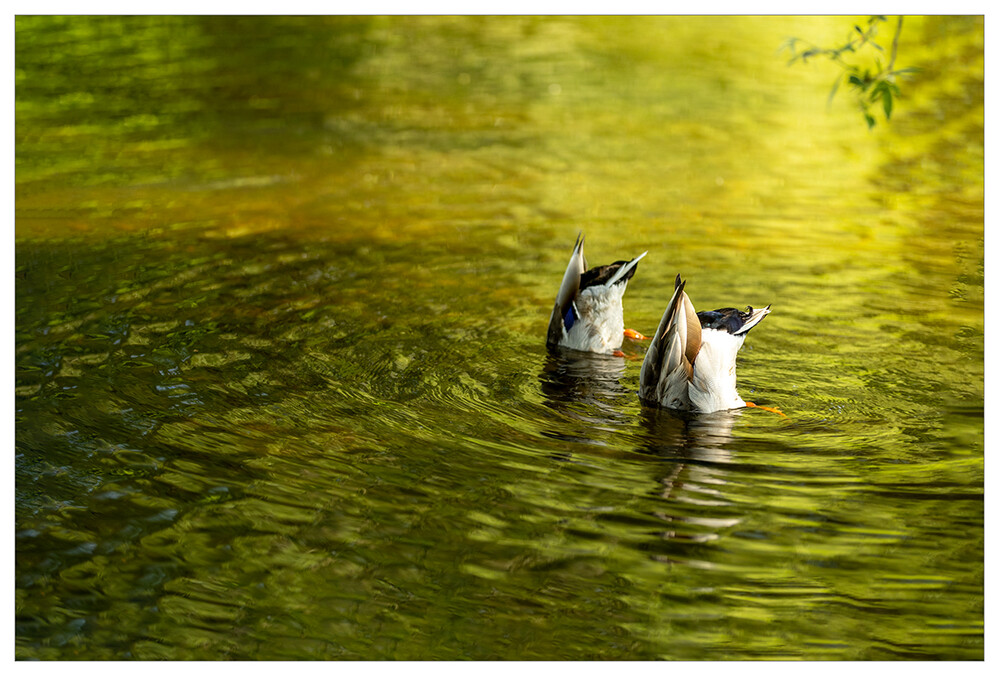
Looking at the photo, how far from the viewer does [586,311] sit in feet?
24.1

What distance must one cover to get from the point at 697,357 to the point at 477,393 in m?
1.32

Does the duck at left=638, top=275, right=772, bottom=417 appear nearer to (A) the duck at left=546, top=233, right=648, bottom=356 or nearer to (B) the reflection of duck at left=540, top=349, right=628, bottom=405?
(B) the reflection of duck at left=540, top=349, right=628, bottom=405

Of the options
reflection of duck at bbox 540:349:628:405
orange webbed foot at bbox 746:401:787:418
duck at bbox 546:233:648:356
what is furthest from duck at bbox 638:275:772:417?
duck at bbox 546:233:648:356

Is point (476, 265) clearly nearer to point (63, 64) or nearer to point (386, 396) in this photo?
point (386, 396)

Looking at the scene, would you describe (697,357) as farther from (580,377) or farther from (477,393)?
(477,393)

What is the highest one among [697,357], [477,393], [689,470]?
[697,357]

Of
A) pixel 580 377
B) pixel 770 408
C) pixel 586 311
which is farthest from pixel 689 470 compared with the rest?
pixel 586 311

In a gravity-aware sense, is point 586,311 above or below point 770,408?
above

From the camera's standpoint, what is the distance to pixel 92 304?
25.6ft

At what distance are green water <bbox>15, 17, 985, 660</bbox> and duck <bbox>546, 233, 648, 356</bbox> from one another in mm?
207

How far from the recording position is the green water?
14.6 feet

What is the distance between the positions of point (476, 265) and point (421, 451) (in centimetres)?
346

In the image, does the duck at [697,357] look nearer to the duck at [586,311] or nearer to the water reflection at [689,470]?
the water reflection at [689,470]

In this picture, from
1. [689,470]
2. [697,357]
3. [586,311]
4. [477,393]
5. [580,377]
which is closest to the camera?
[689,470]
